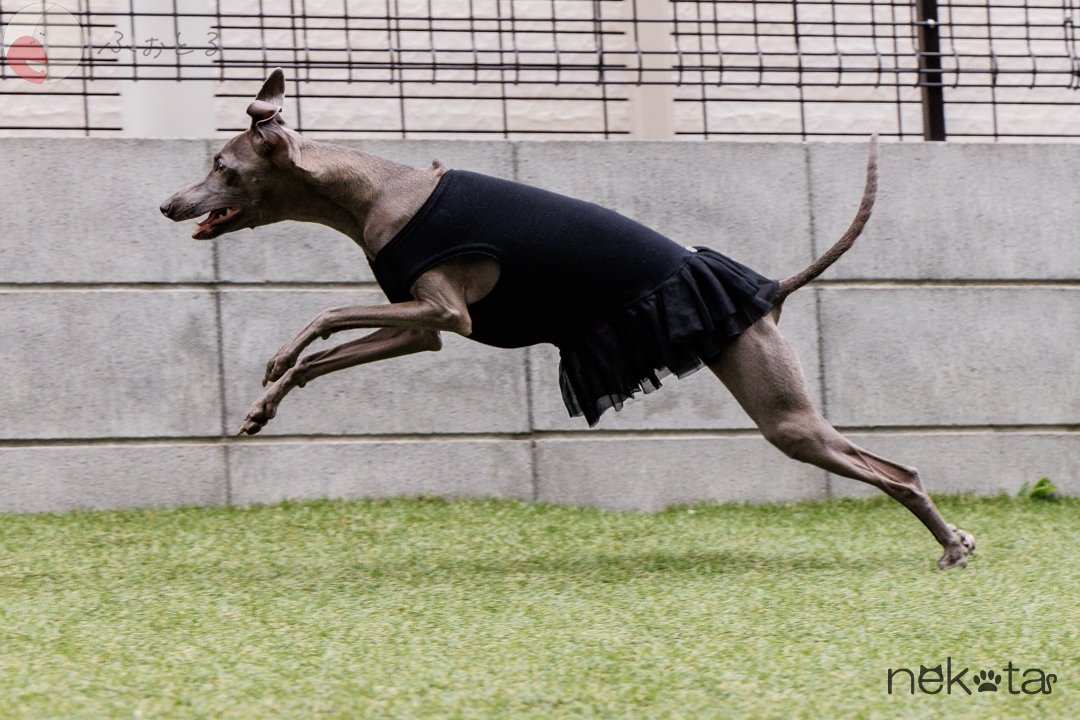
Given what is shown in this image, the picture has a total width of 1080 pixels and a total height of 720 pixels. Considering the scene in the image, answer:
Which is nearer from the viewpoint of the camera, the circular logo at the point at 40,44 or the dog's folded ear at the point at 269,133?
the dog's folded ear at the point at 269,133

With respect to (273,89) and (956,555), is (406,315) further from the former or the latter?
(956,555)

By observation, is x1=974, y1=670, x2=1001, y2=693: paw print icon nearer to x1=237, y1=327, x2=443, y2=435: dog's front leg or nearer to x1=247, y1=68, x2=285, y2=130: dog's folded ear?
x1=237, y1=327, x2=443, y2=435: dog's front leg

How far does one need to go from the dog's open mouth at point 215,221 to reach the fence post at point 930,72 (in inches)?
169

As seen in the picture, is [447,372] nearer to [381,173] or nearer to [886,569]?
[381,173]

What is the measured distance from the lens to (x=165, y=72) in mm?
6438

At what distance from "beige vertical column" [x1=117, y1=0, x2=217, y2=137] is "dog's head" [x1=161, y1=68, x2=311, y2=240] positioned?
206 centimetres

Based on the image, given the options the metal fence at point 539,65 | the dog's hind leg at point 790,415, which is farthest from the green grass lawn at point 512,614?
the metal fence at point 539,65

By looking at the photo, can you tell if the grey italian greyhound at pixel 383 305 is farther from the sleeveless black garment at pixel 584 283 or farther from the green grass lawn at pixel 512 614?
the green grass lawn at pixel 512 614

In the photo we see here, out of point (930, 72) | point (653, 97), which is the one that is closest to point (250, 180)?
point (653, 97)

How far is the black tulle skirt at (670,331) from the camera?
15.0 ft

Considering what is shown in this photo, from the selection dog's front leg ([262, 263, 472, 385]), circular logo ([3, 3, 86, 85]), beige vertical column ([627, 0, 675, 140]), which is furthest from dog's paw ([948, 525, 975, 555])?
circular logo ([3, 3, 86, 85])

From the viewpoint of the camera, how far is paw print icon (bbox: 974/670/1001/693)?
9.68ft

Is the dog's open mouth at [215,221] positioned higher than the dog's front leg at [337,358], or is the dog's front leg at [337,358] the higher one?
the dog's open mouth at [215,221]

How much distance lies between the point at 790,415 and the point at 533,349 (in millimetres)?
2002
